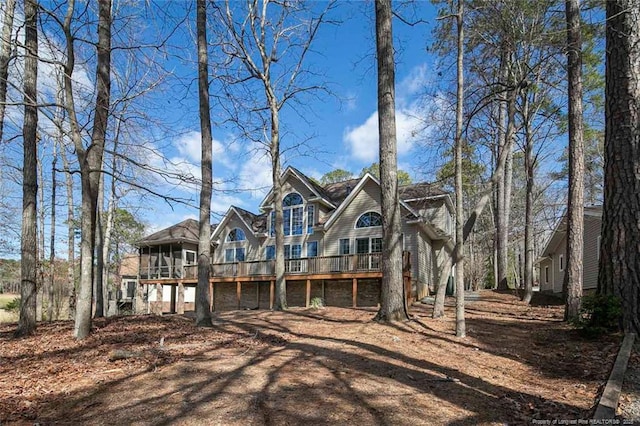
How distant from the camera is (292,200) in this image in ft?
70.8

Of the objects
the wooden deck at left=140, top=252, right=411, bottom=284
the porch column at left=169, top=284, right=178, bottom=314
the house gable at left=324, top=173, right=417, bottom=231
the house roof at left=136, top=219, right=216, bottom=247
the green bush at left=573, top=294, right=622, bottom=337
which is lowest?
the porch column at left=169, top=284, right=178, bottom=314

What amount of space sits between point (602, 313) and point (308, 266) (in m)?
13.3

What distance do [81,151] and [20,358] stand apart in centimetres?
352

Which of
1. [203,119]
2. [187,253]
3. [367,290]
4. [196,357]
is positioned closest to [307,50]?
[203,119]

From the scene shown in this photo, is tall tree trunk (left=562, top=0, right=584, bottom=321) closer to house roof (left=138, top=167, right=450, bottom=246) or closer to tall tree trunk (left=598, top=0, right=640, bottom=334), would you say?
tall tree trunk (left=598, top=0, right=640, bottom=334)

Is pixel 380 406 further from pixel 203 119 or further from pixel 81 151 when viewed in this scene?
pixel 203 119

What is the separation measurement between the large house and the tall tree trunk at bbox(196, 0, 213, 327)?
8.34 m

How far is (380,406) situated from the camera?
354 cm

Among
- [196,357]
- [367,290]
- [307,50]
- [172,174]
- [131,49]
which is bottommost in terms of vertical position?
[367,290]

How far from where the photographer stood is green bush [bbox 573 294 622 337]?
5.71 metres

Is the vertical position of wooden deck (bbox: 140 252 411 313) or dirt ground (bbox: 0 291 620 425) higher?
dirt ground (bbox: 0 291 620 425)

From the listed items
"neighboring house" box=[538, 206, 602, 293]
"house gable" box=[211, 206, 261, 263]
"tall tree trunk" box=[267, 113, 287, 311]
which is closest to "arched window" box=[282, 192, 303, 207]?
"house gable" box=[211, 206, 261, 263]

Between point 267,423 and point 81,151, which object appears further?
point 81,151

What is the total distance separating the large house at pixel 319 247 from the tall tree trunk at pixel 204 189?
8338mm
